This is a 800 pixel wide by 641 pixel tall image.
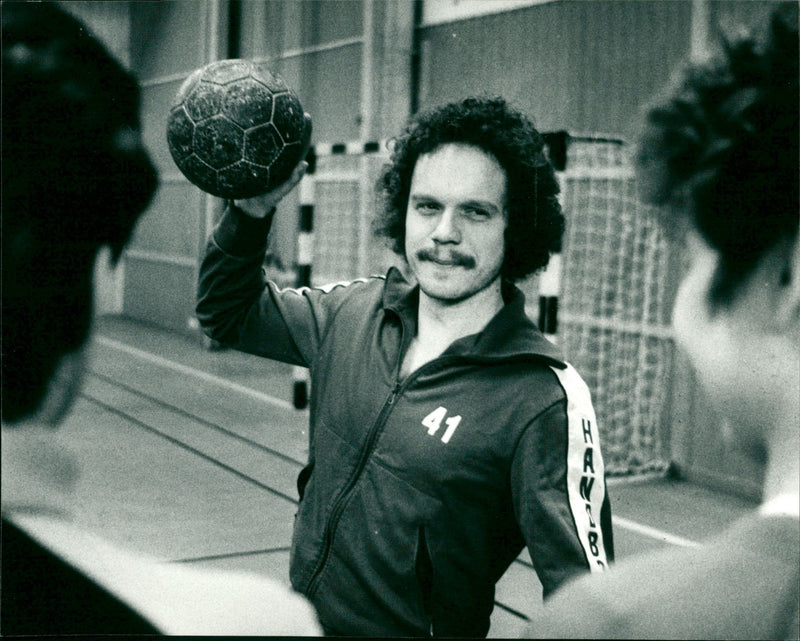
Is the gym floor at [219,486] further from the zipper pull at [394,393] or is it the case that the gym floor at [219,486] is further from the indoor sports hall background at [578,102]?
the zipper pull at [394,393]

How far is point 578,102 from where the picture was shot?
400 cm

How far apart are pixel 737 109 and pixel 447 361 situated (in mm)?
658

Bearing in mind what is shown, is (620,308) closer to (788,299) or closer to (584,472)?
(584,472)

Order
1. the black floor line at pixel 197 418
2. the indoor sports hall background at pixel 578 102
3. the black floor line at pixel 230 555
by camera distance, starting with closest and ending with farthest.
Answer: the black floor line at pixel 230 555 < the indoor sports hall background at pixel 578 102 < the black floor line at pixel 197 418

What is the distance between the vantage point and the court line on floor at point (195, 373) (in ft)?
17.1

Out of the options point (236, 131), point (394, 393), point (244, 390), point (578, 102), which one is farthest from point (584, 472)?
point (244, 390)

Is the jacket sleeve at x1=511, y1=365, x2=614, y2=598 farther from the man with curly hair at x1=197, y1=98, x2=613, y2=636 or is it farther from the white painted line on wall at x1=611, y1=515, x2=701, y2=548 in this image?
the white painted line on wall at x1=611, y1=515, x2=701, y2=548

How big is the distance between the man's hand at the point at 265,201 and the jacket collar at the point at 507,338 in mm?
253

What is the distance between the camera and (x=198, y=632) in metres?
0.58

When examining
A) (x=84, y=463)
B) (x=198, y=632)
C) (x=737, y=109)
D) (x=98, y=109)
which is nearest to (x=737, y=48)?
(x=737, y=109)

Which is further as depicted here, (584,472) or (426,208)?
(426,208)

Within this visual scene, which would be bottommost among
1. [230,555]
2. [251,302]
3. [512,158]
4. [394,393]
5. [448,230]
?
[230,555]

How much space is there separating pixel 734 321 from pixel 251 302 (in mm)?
1011

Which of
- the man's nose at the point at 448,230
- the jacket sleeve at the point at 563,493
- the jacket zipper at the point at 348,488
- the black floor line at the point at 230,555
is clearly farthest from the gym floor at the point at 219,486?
the man's nose at the point at 448,230
